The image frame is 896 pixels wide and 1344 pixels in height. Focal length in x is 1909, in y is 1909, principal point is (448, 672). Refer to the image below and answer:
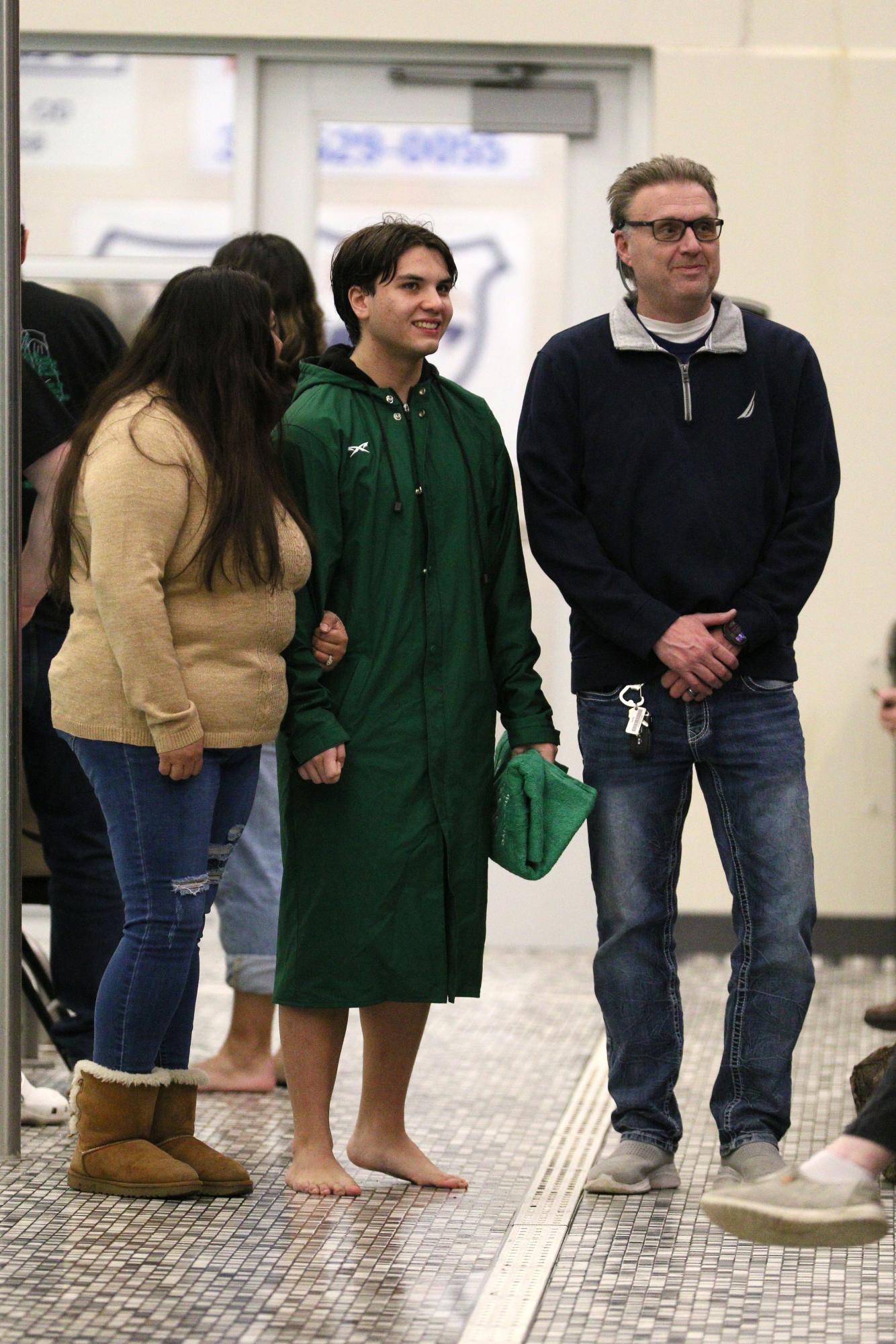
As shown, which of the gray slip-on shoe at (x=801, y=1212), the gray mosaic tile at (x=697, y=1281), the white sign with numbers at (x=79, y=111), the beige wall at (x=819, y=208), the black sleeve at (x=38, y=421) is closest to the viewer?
the gray slip-on shoe at (x=801, y=1212)

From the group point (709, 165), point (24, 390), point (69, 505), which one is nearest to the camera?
point (69, 505)

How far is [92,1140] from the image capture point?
3.41 metres

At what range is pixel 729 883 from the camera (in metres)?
3.51

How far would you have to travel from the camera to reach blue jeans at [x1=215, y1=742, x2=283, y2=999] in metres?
4.23

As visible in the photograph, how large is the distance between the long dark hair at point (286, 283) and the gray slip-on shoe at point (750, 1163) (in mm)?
1832

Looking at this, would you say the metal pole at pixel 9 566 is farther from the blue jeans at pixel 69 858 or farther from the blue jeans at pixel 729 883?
the blue jeans at pixel 729 883

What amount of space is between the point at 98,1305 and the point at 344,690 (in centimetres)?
113

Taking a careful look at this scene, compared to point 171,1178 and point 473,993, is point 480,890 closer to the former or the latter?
point 473,993

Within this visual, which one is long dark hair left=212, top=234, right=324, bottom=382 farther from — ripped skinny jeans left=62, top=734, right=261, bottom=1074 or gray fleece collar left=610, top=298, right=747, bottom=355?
ripped skinny jeans left=62, top=734, right=261, bottom=1074

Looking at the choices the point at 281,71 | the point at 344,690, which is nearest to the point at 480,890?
the point at 344,690

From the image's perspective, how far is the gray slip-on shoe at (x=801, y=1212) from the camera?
104 inches

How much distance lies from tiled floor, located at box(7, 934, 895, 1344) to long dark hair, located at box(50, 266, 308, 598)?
3.61ft

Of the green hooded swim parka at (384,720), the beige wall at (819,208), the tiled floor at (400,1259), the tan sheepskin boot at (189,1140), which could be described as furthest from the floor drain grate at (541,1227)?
the beige wall at (819,208)

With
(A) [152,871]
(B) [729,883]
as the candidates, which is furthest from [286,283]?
(B) [729,883]
